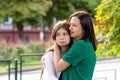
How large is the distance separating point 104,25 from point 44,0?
26.9 meters

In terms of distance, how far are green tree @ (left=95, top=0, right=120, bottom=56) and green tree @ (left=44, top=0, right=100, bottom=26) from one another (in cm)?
2996

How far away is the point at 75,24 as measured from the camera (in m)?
3.32

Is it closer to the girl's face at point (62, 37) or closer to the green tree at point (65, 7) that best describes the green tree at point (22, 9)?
the green tree at point (65, 7)

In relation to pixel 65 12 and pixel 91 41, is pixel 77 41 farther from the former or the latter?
pixel 65 12

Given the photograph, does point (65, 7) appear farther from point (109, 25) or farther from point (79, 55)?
point (79, 55)

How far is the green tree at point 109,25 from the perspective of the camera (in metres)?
5.77

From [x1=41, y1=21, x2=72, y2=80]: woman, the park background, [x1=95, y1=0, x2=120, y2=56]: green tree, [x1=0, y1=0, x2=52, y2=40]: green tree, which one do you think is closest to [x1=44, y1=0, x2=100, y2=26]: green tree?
the park background

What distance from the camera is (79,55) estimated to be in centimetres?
326

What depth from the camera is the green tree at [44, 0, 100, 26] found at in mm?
36500

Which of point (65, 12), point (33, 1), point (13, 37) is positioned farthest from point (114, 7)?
point (13, 37)

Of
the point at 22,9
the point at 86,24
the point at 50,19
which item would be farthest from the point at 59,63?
the point at 50,19

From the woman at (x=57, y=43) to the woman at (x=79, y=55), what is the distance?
0.20ft

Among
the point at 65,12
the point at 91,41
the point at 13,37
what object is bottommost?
the point at 13,37

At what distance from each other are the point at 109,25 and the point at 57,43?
109 inches
